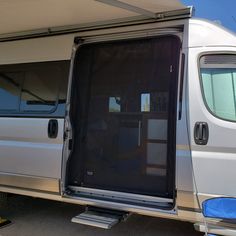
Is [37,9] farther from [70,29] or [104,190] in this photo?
[104,190]

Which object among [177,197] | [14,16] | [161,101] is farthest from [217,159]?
[14,16]

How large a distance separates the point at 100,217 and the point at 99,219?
0.15 feet

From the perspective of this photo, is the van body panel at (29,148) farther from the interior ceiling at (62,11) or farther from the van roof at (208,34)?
the van roof at (208,34)

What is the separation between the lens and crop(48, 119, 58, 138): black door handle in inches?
173

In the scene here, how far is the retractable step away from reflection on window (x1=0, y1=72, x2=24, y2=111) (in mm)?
1620

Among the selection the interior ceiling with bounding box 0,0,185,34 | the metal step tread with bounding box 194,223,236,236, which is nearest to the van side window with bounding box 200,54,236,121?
the interior ceiling with bounding box 0,0,185,34

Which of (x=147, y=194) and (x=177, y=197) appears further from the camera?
(x=147, y=194)

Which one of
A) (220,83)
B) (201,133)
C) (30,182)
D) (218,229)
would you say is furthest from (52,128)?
(218,229)

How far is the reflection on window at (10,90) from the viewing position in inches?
193

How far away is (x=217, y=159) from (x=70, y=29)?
222 centimetres

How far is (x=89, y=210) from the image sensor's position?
4.32 metres

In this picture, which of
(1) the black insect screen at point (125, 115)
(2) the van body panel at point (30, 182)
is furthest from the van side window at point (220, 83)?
(2) the van body panel at point (30, 182)

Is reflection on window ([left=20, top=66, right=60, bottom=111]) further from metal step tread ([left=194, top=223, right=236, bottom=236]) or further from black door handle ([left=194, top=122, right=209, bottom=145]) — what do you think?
metal step tread ([left=194, top=223, right=236, bottom=236])

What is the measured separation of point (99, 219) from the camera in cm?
409
